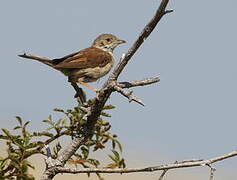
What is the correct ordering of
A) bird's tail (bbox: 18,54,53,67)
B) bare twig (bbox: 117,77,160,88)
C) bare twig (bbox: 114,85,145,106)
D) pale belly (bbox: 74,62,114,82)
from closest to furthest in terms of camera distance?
bare twig (bbox: 114,85,145,106)
bare twig (bbox: 117,77,160,88)
bird's tail (bbox: 18,54,53,67)
pale belly (bbox: 74,62,114,82)

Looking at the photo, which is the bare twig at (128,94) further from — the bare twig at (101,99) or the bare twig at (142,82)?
the bare twig at (142,82)

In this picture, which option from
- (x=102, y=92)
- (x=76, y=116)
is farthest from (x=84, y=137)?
(x=102, y=92)

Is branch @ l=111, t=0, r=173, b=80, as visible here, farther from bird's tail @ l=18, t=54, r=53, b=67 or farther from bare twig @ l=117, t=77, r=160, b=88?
bird's tail @ l=18, t=54, r=53, b=67

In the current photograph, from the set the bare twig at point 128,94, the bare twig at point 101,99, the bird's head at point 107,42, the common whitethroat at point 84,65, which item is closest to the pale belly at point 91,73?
the common whitethroat at point 84,65

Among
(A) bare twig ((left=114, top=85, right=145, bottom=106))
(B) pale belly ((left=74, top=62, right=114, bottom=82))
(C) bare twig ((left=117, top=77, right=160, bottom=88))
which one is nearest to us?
(A) bare twig ((left=114, top=85, right=145, bottom=106))

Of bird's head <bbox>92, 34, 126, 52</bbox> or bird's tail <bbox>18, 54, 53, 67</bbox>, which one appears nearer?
bird's tail <bbox>18, 54, 53, 67</bbox>

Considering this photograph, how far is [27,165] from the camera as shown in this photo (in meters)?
3.91

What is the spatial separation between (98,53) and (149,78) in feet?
17.5

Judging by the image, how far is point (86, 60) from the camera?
9.18 meters

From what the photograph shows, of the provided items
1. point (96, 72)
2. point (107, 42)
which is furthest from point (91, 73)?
point (107, 42)

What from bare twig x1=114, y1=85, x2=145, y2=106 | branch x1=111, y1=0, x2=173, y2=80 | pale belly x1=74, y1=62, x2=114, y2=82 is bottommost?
bare twig x1=114, y1=85, x2=145, y2=106

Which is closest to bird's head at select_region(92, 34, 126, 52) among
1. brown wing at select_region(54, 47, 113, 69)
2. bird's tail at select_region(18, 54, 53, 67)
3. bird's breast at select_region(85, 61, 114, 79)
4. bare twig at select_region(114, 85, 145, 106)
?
brown wing at select_region(54, 47, 113, 69)

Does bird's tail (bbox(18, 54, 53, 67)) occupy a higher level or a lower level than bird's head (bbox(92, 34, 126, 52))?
lower

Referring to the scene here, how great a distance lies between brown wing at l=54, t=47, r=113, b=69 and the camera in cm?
860
